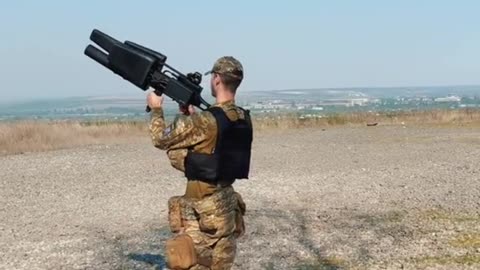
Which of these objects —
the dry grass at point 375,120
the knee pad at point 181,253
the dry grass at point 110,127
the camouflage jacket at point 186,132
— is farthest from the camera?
the dry grass at point 375,120

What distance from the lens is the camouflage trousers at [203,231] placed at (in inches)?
173

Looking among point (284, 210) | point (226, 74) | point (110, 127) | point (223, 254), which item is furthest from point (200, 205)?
point (110, 127)

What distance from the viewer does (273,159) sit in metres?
19.9

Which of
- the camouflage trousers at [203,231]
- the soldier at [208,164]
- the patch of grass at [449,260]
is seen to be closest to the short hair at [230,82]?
the soldier at [208,164]

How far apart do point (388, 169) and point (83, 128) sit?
19224 millimetres

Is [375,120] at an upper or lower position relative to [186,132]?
lower

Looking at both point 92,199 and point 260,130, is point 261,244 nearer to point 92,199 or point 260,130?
point 92,199

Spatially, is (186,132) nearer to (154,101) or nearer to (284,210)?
(154,101)

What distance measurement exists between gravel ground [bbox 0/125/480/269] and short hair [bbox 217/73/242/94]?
3509mm

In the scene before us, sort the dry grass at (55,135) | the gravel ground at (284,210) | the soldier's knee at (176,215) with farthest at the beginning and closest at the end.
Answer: the dry grass at (55,135) < the gravel ground at (284,210) < the soldier's knee at (176,215)

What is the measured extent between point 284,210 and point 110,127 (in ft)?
78.4

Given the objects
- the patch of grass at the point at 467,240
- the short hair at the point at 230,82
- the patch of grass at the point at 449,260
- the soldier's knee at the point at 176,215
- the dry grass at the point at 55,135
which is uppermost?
the short hair at the point at 230,82

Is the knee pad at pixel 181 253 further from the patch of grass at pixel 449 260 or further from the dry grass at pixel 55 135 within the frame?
the dry grass at pixel 55 135

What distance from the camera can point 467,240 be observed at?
848 centimetres
